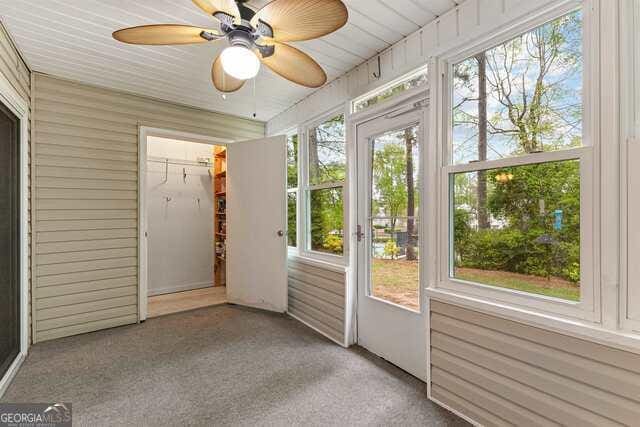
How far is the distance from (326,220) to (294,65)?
1.67 metres

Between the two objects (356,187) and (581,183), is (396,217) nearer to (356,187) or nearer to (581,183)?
(356,187)

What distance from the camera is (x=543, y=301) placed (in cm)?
144

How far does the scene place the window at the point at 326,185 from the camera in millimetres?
2881

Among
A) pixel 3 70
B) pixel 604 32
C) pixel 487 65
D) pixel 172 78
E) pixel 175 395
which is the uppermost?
pixel 172 78

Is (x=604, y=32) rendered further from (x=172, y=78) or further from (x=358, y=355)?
(x=172, y=78)

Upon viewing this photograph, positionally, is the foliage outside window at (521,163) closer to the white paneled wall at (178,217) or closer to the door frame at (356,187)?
the door frame at (356,187)

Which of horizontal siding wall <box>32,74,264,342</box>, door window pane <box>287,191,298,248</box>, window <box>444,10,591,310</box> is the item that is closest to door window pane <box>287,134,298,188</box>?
door window pane <box>287,191,298,248</box>

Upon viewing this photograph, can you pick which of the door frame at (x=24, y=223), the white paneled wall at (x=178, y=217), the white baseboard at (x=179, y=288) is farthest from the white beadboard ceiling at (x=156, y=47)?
the white baseboard at (x=179, y=288)

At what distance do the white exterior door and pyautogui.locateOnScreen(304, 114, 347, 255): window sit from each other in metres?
0.31

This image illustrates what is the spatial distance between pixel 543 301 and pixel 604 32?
122 cm

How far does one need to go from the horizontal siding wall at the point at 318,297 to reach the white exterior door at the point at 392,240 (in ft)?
0.62

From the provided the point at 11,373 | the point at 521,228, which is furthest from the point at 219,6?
the point at 11,373

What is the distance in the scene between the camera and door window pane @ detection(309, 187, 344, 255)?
290 centimetres

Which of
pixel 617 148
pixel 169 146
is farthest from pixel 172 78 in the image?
pixel 617 148
